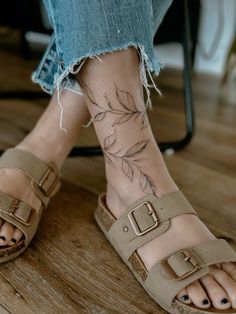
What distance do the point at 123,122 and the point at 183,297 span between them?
245mm

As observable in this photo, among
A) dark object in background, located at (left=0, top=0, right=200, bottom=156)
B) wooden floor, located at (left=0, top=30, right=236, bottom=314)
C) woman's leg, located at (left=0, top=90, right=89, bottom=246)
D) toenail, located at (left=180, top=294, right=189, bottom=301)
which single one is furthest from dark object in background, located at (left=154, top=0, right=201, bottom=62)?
toenail, located at (left=180, top=294, right=189, bottom=301)

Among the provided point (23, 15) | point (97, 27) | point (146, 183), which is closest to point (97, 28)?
point (97, 27)

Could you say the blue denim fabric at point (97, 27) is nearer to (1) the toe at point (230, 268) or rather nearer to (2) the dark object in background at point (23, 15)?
(1) the toe at point (230, 268)

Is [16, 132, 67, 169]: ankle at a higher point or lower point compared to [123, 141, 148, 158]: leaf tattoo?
lower

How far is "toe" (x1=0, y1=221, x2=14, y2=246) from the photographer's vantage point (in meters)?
0.56

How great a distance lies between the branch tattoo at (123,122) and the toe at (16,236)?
17cm

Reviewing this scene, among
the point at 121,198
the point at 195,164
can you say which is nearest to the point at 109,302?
the point at 121,198

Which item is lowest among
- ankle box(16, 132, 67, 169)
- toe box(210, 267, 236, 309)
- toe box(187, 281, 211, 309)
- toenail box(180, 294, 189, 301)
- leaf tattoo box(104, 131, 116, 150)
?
ankle box(16, 132, 67, 169)

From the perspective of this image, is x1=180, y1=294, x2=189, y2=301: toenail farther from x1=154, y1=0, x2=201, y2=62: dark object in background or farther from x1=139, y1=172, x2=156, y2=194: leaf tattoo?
x1=154, y1=0, x2=201, y2=62: dark object in background

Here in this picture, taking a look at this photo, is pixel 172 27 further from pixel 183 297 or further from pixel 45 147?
pixel 183 297

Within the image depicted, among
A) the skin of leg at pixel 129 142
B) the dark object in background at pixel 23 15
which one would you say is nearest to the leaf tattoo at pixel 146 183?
the skin of leg at pixel 129 142

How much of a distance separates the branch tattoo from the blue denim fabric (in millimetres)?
55

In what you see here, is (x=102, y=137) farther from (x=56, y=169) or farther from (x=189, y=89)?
(x=189, y=89)

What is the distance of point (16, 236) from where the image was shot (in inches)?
22.6
